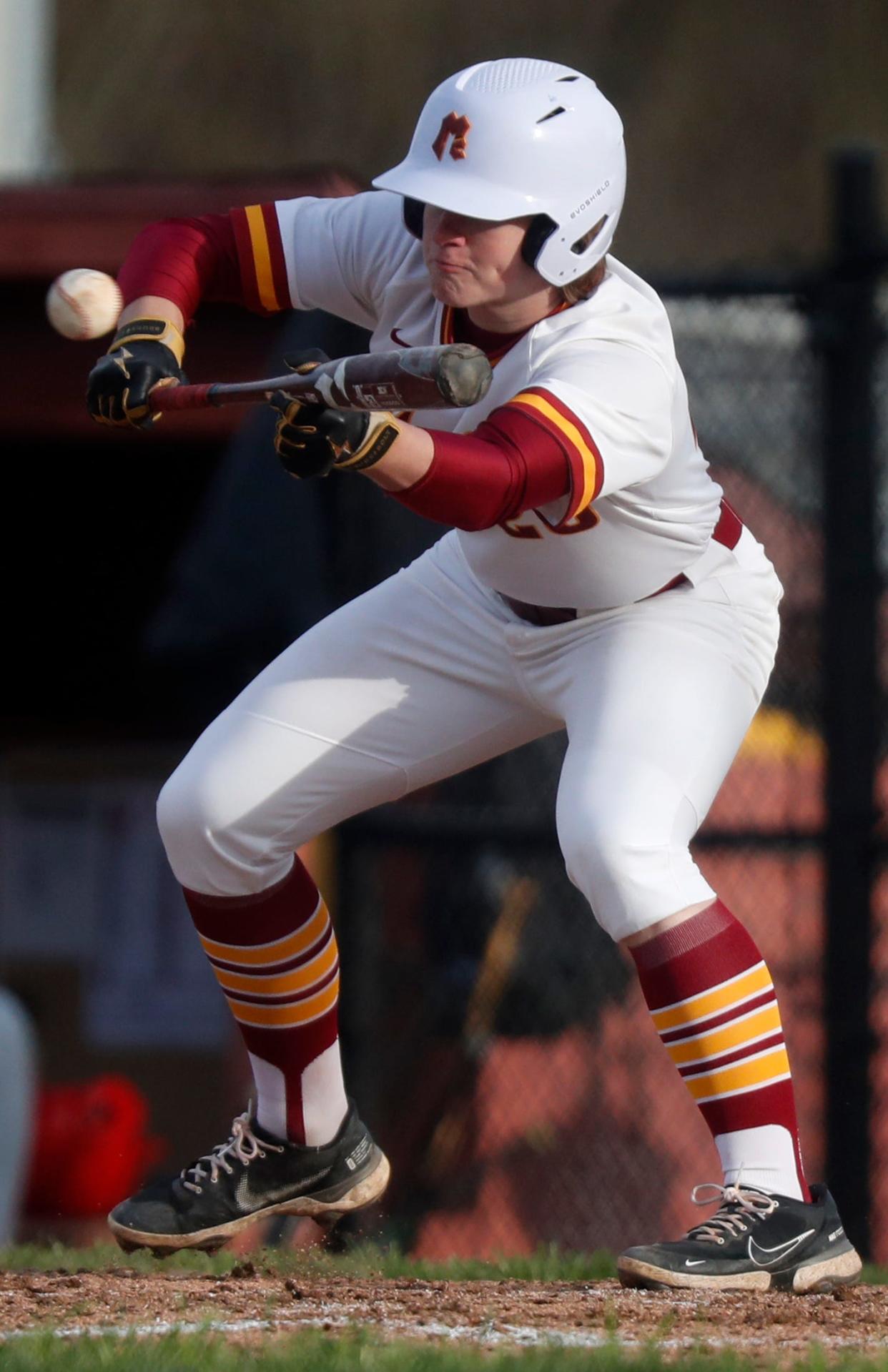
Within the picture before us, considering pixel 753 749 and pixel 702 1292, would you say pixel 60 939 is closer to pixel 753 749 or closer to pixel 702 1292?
pixel 753 749

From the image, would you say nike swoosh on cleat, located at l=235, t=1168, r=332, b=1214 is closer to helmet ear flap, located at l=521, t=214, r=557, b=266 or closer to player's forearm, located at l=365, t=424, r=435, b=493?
player's forearm, located at l=365, t=424, r=435, b=493

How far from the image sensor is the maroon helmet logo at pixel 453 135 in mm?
3234

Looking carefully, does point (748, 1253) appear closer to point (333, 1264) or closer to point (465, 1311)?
point (465, 1311)

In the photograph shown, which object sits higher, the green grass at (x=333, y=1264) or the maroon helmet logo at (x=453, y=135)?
the maroon helmet logo at (x=453, y=135)

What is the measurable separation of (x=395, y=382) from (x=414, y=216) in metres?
0.71

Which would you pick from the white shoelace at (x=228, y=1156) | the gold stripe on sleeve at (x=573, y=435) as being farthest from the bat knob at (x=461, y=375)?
the white shoelace at (x=228, y=1156)

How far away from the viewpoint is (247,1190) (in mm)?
3707

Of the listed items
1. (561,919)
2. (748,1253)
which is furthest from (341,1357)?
(561,919)

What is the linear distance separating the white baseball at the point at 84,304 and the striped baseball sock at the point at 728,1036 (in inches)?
53.7

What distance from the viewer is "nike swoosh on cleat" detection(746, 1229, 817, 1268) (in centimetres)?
320

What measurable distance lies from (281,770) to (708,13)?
19.4 metres

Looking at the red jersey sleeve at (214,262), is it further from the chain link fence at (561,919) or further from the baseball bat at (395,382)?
the chain link fence at (561,919)

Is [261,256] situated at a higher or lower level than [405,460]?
higher

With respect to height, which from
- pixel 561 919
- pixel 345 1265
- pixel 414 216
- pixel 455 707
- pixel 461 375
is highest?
pixel 414 216
